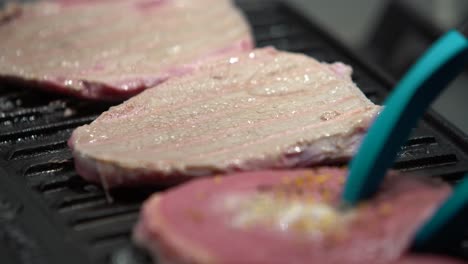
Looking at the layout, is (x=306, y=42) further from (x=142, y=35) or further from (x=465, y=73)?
(x=465, y=73)

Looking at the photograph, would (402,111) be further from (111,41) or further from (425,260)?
(111,41)

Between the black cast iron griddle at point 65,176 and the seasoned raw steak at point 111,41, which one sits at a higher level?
the seasoned raw steak at point 111,41

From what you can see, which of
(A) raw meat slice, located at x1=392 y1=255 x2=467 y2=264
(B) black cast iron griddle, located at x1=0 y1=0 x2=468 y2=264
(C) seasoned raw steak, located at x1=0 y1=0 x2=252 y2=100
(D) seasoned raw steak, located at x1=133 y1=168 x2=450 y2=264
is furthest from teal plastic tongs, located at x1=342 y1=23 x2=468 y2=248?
(C) seasoned raw steak, located at x1=0 y1=0 x2=252 y2=100

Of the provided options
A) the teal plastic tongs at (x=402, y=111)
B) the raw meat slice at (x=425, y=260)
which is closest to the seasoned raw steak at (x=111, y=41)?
the teal plastic tongs at (x=402, y=111)

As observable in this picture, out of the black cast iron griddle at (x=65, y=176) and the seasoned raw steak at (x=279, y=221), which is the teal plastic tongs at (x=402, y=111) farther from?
the black cast iron griddle at (x=65, y=176)

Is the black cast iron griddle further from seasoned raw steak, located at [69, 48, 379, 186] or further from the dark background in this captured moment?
the dark background

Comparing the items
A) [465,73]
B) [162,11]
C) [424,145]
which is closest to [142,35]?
[162,11]
